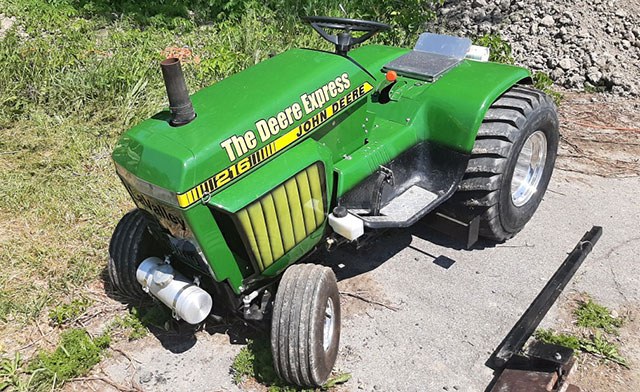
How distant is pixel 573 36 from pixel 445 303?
4.15 metres

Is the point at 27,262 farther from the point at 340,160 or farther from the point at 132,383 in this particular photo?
the point at 340,160

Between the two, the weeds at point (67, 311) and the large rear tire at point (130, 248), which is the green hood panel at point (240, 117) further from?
the weeds at point (67, 311)

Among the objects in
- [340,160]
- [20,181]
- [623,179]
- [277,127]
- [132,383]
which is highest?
[277,127]

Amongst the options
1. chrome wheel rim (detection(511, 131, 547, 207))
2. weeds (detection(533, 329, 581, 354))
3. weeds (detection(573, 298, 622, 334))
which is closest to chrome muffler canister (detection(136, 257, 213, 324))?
weeds (detection(533, 329, 581, 354))

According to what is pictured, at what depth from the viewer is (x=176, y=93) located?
283 centimetres

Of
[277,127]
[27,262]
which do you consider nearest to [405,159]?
[277,127]

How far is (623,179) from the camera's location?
4.88 metres

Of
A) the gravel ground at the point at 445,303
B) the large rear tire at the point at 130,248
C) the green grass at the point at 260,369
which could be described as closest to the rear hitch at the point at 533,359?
the gravel ground at the point at 445,303

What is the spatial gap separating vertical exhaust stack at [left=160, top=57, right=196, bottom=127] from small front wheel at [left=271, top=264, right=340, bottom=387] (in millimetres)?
937

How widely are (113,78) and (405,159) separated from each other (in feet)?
12.0

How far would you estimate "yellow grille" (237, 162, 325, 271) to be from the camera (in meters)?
2.92

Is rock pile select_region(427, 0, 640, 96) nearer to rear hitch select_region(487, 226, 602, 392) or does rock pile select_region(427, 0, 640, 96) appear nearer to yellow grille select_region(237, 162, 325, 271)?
rear hitch select_region(487, 226, 602, 392)

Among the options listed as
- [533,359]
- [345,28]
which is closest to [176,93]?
[345,28]

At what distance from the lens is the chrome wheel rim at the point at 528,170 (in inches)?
168
